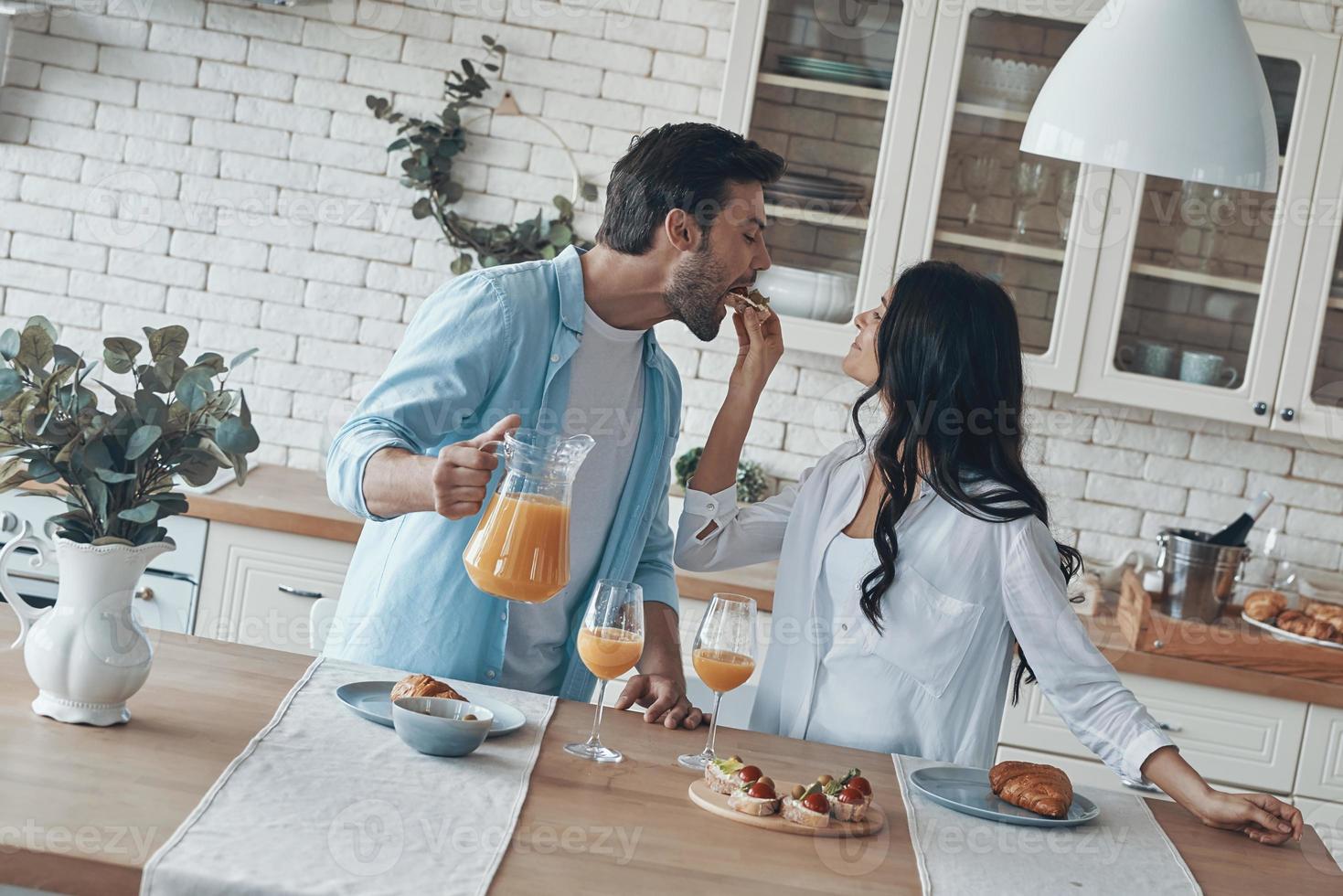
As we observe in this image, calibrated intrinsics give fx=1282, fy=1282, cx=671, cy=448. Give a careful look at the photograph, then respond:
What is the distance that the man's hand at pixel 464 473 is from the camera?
1.44m

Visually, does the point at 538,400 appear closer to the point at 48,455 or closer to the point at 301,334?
the point at 48,455

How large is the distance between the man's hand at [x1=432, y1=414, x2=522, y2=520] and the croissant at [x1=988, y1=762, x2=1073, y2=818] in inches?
28.2

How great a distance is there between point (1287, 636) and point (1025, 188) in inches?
47.2

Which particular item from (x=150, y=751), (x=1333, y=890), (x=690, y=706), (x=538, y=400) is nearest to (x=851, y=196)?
(x=538, y=400)

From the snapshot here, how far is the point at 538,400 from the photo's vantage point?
6.38 feet

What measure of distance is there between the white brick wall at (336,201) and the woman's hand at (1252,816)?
6.01ft

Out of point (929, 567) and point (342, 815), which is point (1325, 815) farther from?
point (342, 815)

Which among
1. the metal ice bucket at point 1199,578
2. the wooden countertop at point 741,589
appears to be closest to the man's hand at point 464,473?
the wooden countertop at point 741,589

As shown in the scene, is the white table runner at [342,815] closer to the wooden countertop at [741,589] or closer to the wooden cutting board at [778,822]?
the wooden cutting board at [778,822]

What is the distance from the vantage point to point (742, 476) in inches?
132

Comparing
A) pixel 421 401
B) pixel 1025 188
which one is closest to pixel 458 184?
pixel 1025 188

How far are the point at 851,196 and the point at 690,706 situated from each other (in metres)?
1.70

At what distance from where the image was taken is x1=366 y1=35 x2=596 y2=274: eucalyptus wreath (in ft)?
10.9

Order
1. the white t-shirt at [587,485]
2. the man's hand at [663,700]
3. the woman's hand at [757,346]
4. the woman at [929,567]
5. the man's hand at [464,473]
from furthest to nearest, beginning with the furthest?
1. the woman's hand at [757,346]
2. the white t-shirt at [587,485]
3. the woman at [929,567]
4. the man's hand at [663,700]
5. the man's hand at [464,473]
